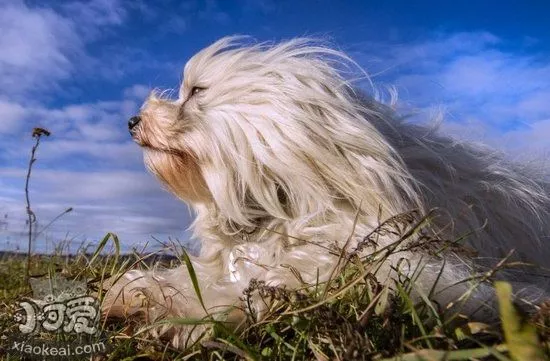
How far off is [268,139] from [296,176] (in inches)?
10.0

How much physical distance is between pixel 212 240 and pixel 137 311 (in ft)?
3.22

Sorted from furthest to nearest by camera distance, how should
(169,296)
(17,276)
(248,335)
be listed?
(17,276), (169,296), (248,335)

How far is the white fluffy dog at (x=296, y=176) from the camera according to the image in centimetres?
309

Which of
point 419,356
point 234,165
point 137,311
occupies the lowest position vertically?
point 419,356

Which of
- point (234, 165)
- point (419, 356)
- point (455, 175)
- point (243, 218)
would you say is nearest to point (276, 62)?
point (234, 165)

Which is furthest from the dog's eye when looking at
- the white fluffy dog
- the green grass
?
the green grass

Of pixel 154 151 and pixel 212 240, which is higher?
pixel 154 151

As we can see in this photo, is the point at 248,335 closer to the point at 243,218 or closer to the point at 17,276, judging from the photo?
the point at 243,218

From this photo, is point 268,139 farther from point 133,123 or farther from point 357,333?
point 357,333

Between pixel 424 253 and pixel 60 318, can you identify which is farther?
pixel 424 253

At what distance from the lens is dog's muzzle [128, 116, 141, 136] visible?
3795 mm

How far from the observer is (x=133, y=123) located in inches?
151

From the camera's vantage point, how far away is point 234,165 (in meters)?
3.46

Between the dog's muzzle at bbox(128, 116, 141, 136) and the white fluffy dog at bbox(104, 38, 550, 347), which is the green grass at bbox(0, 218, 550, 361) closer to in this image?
the white fluffy dog at bbox(104, 38, 550, 347)
